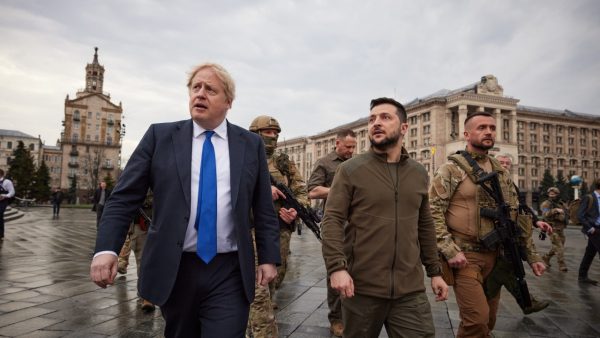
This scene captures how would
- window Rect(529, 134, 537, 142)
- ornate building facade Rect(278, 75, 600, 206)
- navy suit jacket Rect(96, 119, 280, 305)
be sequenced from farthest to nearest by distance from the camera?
window Rect(529, 134, 537, 142)
ornate building facade Rect(278, 75, 600, 206)
navy suit jacket Rect(96, 119, 280, 305)

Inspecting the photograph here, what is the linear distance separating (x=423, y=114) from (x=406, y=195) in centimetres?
8376

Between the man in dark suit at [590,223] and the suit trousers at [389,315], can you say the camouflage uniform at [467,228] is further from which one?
the man in dark suit at [590,223]

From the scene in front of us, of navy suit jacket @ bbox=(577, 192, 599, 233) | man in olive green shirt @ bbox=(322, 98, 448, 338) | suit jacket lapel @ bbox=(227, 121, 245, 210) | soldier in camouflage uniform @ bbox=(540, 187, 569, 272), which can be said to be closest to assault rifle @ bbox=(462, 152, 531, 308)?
man in olive green shirt @ bbox=(322, 98, 448, 338)

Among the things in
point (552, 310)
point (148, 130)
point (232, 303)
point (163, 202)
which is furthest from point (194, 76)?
point (552, 310)

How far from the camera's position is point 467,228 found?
3.60 m

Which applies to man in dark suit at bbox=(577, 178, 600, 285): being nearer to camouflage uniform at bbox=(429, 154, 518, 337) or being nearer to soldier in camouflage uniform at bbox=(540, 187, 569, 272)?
soldier in camouflage uniform at bbox=(540, 187, 569, 272)

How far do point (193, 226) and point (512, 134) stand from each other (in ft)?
291

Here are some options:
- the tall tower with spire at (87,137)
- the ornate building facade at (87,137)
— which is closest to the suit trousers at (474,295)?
the tall tower with spire at (87,137)

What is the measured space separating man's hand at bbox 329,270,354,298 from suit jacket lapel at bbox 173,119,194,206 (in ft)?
3.27

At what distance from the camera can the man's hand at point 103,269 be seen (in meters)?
1.96

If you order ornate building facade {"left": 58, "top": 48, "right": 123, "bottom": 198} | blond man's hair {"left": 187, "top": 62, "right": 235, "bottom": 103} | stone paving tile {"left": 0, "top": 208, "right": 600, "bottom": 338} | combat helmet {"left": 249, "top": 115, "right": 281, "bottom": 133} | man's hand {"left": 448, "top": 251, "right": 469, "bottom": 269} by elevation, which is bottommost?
stone paving tile {"left": 0, "top": 208, "right": 600, "bottom": 338}

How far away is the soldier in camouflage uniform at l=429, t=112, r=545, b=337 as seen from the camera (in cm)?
322

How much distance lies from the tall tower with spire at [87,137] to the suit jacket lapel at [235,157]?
87.9 meters

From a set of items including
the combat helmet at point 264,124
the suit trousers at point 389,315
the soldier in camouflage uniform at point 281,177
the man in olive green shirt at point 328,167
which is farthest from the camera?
the man in olive green shirt at point 328,167
